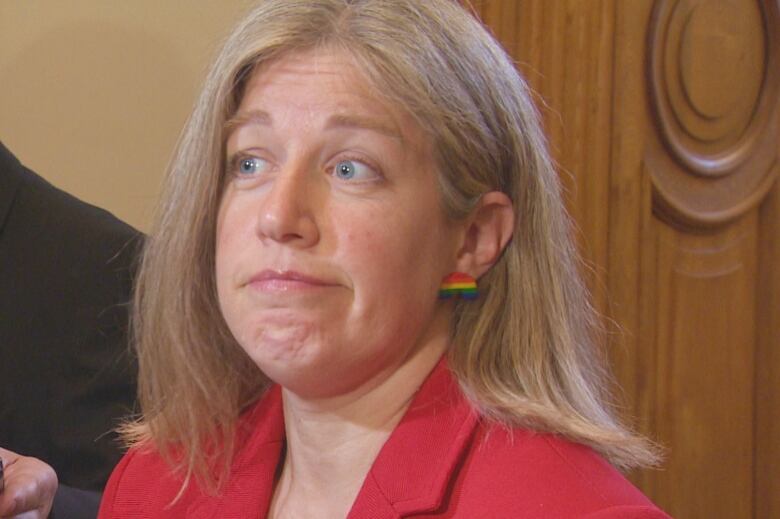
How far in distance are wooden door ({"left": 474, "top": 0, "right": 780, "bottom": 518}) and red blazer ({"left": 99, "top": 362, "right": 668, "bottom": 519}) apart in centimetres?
108

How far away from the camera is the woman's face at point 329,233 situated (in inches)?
45.2

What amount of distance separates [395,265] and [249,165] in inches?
7.6

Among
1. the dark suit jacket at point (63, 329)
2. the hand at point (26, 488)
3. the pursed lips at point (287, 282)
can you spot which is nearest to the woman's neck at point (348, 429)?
the pursed lips at point (287, 282)

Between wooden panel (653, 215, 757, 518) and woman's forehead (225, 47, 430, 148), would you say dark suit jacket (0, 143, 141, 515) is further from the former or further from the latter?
wooden panel (653, 215, 757, 518)

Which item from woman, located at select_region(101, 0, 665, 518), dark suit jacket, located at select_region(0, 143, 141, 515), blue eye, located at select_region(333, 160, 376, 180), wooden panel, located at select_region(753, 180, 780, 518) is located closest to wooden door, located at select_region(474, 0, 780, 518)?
wooden panel, located at select_region(753, 180, 780, 518)

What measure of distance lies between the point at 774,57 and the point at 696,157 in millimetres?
298

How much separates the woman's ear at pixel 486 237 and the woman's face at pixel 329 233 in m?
0.05

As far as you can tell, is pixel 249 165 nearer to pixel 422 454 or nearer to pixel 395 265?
pixel 395 265

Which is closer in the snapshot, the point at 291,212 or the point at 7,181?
the point at 291,212

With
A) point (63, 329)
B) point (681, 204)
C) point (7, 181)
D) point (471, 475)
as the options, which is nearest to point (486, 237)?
point (471, 475)

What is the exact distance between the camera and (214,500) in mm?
1399

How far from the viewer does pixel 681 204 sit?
2.44 metres

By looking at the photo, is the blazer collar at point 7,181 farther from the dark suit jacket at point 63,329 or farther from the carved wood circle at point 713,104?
the carved wood circle at point 713,104

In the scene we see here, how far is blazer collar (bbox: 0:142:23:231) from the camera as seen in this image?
202 cm
